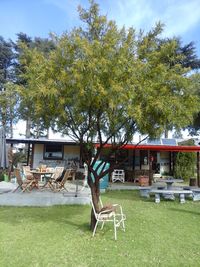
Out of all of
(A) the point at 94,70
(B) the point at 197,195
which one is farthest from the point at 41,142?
(A) the point at 94,70

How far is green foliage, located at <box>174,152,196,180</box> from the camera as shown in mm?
19312

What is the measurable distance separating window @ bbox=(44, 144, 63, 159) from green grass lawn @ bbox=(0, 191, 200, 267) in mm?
9372

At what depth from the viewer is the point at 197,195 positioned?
11297 mm

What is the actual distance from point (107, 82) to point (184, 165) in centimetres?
1555

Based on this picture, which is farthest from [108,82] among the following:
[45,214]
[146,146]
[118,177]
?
[118,177]

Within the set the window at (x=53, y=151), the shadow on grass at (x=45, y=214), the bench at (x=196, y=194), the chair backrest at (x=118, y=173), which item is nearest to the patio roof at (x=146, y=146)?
the window at (x=53, y=151)

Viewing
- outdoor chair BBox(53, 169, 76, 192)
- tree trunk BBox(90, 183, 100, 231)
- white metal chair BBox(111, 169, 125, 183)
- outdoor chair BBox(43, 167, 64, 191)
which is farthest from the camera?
white metal chair BBox(111, 169, 125, 183)

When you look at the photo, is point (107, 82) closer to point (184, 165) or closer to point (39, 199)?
point (39, 199)

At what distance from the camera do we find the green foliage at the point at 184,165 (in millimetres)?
19312

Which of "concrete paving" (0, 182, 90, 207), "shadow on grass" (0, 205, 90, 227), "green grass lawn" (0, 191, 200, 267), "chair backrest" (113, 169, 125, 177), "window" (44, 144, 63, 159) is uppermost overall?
"window" (44, 144, 63, 159)

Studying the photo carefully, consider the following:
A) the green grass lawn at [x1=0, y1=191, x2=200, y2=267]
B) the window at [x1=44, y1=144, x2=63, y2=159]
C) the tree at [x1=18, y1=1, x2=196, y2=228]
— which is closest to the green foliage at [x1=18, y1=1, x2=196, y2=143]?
the tree at [x1=18, y1=1, x2=196, y2=228]

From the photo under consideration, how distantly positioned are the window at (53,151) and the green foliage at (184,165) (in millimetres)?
8255

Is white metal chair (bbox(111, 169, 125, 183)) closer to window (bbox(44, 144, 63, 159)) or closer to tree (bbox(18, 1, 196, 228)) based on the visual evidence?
window (bbox(44, 144, 63, 159))

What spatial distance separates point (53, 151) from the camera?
18.3 metres
